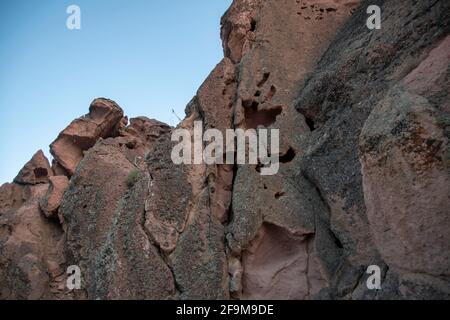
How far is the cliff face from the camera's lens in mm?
5141

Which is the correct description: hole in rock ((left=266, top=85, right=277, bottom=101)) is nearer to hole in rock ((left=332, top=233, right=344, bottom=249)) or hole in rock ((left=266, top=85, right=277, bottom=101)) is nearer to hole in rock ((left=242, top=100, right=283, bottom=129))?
hole in rock ((left=242, top=100, right=283, bottom=129))

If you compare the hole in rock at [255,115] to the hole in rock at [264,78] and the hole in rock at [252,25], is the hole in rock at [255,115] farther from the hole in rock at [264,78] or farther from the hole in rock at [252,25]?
the hole in rock at [252,25]

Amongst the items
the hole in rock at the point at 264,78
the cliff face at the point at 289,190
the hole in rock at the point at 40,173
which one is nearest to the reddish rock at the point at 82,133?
the hole in rock at the point at 40,173

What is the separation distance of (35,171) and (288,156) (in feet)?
32.6

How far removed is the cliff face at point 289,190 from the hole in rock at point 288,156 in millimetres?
23

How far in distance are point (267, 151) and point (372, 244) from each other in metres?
2.98

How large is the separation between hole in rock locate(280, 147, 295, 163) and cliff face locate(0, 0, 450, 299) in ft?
0.07

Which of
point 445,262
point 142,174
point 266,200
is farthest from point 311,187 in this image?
point 142,174

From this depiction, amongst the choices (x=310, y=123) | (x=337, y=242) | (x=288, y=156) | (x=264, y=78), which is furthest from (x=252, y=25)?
(x=337, y=242)

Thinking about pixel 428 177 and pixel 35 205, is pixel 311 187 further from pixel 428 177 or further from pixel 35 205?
pixel 35 205

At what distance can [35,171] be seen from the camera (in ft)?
45.8

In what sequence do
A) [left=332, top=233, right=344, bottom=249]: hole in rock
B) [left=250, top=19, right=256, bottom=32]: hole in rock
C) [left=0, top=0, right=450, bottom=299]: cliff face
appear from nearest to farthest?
[left=0, top=0, right=450, bottom=299]: cliff face < [left=332, top=233, right=344, bottom=249]: hole in rock < [left=250, top=19, right=256, bottom=32]: hole in rock

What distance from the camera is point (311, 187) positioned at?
7492 mm

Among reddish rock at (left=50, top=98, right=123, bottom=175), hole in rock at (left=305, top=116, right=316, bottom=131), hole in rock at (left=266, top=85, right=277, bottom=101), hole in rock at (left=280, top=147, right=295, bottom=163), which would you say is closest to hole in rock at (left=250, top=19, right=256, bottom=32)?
hole in rock at (left=266, top=85, right=277, bottom=101)
